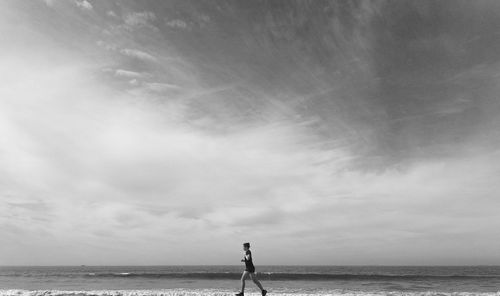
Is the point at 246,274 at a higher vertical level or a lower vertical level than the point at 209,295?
higher

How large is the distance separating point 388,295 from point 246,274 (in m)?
9.91

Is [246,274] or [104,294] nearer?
[246,274]

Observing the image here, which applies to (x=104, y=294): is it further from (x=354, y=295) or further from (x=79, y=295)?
(x=354, y=295)

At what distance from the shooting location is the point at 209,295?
59.5ft

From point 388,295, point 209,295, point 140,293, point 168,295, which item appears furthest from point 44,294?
point 388,295

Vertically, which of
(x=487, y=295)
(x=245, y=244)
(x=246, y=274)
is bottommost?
(x=487, y=295)

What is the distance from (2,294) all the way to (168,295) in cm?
886

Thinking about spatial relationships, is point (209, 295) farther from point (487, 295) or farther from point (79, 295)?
point (487, 295)

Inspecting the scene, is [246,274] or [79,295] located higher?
[246,274]

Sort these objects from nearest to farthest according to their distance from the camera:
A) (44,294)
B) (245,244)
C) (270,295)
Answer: (245,244), (270,295), (44,294)

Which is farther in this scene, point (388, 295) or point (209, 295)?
point (388, 295)

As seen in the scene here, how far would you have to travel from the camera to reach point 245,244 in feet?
45.3

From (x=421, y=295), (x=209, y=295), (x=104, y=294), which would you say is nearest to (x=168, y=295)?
(x=209, y=295)

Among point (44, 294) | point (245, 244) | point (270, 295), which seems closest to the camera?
point (245, 244)
